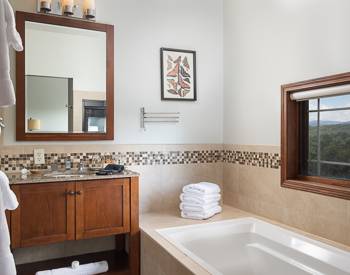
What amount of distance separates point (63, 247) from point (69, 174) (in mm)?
669

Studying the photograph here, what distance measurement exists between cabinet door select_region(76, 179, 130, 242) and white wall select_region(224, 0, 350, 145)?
1302 millimetres

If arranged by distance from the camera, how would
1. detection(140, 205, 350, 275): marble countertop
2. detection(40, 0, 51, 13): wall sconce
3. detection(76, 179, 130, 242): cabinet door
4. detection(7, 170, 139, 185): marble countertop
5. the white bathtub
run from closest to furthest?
1. detection(140, 205, 350, 275): marble countertop
2. the white bathtub
3. detection(7, 170, 139, 185): marble countertop
4. detection(76, 179, 130, 242): cabinet door
5. detection(40, 0, 51, 13): wall sconce

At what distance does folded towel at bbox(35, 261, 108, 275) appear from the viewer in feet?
7.50

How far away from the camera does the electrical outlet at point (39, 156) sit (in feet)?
8.34

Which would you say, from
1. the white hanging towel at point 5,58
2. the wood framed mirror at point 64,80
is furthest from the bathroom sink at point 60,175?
the white hanging towel at point 5,58

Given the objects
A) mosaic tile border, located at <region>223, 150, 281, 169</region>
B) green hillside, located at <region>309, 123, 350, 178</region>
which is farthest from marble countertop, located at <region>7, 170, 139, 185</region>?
green hillside, located at <region>309, 123, 350, 178</region>

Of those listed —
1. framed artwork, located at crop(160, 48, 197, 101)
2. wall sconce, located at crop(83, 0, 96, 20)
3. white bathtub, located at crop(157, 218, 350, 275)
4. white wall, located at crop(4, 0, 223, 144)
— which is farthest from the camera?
framed artwork, located at crop(160, 48, 197, 101)

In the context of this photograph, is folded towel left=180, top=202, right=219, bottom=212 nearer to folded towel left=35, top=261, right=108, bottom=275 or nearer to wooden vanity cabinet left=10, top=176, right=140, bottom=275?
wooden vanity cabinet left=10, top=176, right=140, bottom=275

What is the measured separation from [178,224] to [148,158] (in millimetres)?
701

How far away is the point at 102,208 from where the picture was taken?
2.31 meters

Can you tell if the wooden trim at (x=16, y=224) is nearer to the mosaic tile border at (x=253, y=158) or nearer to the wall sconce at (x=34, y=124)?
the wall sconce at (x=34, y=124)

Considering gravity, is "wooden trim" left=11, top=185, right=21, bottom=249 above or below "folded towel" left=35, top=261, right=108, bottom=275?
above

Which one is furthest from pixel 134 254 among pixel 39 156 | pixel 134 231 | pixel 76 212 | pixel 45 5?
pixel 45 5

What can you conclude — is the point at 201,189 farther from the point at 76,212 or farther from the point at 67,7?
the point at 67,7
